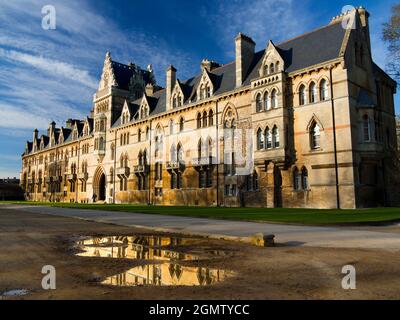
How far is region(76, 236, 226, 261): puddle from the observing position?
30.3 feet

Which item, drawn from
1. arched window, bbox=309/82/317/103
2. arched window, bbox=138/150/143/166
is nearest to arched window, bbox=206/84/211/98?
arched window, bbox=309/82/317/103

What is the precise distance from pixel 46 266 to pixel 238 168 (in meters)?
30.0

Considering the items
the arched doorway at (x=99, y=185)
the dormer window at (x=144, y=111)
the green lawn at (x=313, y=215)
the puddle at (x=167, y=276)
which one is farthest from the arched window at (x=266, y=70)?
the arched doorway at (x=99, y=185)

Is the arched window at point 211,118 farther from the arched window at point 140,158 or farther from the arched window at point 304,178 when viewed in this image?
the arched window at point 140,158

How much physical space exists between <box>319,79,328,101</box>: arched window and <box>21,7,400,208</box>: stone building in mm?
89

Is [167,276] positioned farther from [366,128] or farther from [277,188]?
[366,128]

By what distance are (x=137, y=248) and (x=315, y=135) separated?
2414 centimetres

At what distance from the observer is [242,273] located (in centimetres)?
720

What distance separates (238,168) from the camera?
1447 inches

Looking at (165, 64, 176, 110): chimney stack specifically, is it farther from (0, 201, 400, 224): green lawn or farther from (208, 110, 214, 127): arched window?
(0, 201, 400, 224): green lawn

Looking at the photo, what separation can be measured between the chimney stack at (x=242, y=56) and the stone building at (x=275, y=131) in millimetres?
129

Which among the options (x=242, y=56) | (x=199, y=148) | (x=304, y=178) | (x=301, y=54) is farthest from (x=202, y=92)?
(x=304, y=178)
